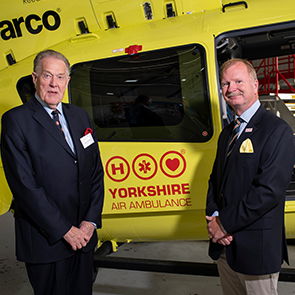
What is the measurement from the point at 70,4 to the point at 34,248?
6.48ft

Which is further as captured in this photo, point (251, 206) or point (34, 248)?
point (34, 248)

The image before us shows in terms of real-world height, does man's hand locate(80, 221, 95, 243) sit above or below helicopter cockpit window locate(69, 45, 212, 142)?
below

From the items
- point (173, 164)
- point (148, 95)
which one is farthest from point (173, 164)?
point (148, 95)

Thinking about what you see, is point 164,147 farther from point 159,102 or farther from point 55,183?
point 55,183

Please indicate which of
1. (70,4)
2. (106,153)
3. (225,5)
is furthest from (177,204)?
(70,4)

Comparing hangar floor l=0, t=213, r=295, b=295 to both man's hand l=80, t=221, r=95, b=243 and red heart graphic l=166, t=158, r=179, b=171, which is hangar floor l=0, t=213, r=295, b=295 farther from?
man's hand l=80, t=221, r=95, b=243

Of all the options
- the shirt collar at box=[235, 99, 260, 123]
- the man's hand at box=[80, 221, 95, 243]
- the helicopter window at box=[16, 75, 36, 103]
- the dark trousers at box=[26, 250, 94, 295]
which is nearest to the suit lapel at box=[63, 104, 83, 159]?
the man's hand at box=[80, 221, 95, 243]

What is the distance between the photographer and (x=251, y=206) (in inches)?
49.5

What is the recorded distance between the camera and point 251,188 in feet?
4.23

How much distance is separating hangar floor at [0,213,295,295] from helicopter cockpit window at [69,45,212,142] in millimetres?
1336

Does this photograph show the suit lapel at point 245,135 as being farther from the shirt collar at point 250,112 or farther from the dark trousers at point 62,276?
the dark trousers at point 62,276

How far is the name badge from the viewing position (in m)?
1.52

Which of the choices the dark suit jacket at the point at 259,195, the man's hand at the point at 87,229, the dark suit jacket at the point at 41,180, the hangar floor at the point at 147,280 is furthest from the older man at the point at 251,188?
the hangar floor at the point at 147,280

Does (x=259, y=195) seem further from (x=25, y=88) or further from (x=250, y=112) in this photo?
(x=25, y=88)
